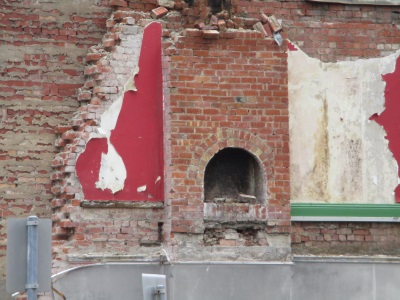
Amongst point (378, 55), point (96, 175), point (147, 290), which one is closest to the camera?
point (147, 290)

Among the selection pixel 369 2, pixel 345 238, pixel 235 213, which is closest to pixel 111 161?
pixel 235 213

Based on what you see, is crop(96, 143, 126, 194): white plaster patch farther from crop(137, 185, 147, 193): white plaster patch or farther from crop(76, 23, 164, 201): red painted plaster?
crop(137, 185, 147, 193): white plaster patch

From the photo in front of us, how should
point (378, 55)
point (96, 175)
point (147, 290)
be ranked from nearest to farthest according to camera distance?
point (147, 290) < point (96, 175) < point (378, 55)

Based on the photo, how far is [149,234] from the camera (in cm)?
1254

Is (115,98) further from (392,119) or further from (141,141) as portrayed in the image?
(392,119)

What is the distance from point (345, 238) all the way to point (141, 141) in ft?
7.80

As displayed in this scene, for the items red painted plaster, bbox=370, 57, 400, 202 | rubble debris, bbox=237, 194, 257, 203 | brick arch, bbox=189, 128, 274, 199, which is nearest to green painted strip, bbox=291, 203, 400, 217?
red painted plaster, bbox=370, 57, 400, 202

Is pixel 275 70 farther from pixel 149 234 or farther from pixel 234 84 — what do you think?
pixel 149 234

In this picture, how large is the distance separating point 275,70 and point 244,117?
602 mm

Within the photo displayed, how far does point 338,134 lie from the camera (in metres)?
13.2

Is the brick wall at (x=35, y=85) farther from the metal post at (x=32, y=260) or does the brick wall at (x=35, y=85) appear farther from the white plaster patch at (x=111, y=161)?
the metal post at (x=32, y=260)

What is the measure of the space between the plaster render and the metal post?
173 inches

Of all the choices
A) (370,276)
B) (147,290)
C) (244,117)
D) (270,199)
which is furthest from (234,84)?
(147,290)

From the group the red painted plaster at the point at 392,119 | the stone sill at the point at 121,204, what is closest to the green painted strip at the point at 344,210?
the red painted plaster at the point at 392,119
